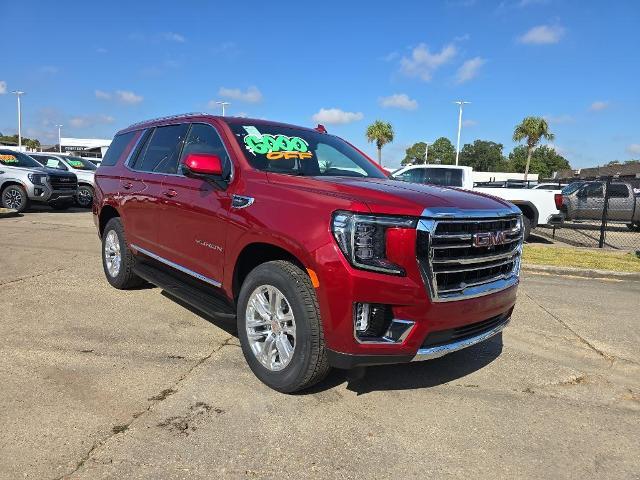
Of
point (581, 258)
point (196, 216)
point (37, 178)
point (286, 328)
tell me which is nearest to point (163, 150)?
point (196, 216)

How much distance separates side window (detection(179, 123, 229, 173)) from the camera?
4246 mm

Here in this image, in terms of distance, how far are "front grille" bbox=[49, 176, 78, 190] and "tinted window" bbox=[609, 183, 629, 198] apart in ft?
58.9

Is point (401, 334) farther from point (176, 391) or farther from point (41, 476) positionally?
point (41, 476)

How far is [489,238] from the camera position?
134 inches

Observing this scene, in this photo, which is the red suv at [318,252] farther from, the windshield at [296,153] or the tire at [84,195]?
the tire at [84,195]

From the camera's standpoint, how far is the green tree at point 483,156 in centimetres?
12912

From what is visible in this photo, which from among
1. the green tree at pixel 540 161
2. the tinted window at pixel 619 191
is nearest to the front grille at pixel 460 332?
the tinted window at pixel 619 191

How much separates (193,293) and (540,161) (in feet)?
406

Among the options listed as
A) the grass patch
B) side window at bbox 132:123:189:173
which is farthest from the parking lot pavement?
the grass patch

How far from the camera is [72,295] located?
5762mm

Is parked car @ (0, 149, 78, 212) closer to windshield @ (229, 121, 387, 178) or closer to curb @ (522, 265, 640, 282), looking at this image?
windshield @ (229, 121, 387, 178)

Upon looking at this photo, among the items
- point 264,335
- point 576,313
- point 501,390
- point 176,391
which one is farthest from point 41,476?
point 576,313

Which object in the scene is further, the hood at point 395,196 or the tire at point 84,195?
the tire at point 84,195

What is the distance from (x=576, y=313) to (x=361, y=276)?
4271 mm
